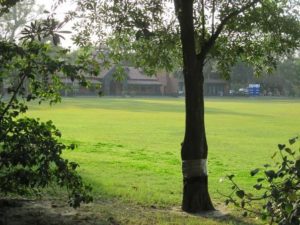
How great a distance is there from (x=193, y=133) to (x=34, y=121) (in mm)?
3225

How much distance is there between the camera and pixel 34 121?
18.2 feet

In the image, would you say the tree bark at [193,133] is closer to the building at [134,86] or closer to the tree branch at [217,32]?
the tree branch at [217,32]

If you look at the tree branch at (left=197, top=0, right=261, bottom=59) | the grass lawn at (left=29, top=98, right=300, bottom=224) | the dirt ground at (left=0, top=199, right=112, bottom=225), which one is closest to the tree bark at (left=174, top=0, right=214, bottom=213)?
the tree branch at (left=197, top=0, right=261, bottom=59)

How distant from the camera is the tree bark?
311 inches

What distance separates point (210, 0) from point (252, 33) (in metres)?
0.97

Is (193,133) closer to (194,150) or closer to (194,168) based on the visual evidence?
(194,150)

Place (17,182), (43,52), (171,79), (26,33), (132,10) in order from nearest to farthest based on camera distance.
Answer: (26,33)
(43,52)
(17,182)
(132,10)
(171,79)

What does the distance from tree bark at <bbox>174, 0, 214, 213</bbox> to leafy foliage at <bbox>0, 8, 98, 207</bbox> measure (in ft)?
8.36

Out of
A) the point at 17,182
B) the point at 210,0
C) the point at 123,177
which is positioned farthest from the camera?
the point at 123,177

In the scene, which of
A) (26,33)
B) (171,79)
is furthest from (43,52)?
(171,79)

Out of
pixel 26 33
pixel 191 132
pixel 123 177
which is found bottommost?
pixel 123 177

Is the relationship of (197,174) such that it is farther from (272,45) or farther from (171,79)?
(171,79)

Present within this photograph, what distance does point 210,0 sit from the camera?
28.0 ft

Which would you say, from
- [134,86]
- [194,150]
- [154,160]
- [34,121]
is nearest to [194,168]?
[194,150]
